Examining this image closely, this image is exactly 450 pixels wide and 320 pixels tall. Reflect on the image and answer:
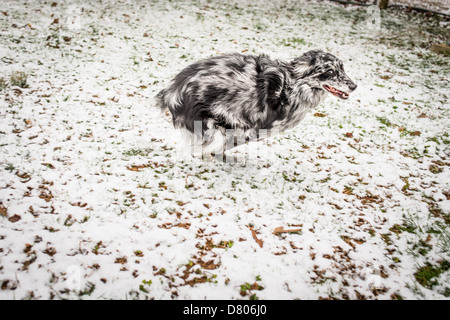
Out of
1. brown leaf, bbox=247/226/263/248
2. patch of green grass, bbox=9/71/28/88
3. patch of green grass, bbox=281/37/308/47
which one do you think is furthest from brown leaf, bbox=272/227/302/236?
patch of green grass, bbox=281/37/308/47

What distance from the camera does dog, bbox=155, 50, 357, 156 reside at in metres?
3.17

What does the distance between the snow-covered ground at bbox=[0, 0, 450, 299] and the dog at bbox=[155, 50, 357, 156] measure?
0.85 meters

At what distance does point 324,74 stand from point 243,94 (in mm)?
1126

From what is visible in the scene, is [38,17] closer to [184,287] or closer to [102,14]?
[102,14]

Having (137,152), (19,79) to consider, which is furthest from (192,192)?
(19,79)

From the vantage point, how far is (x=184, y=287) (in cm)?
245

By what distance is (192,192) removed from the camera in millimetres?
3553

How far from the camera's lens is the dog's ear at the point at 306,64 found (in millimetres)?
3350

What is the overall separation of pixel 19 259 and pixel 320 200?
3.61m

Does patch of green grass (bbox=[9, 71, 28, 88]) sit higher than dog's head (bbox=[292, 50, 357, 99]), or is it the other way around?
dog's head (bbox=[292, 50, 357, 99])

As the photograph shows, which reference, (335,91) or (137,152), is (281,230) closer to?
(335,91)
